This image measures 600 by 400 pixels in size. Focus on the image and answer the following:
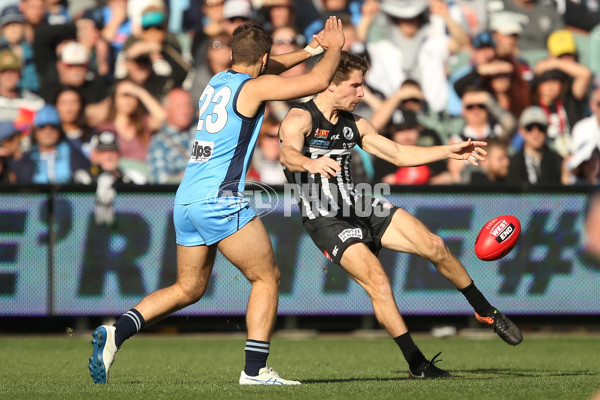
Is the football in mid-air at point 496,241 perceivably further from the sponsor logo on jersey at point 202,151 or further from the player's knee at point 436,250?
the sponsor logo on jersey at point 202,151

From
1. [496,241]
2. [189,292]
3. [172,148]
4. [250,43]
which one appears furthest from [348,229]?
[172,148]

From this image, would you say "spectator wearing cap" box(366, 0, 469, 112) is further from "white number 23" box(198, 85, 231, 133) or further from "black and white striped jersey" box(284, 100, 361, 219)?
"white number 23" box(198, 85, 231, 133)

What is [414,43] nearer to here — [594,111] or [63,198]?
[594,111]

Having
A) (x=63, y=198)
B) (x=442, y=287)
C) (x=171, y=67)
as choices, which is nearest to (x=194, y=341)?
(x=63, y=198)

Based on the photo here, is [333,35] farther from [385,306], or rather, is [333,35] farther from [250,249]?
[385,306]

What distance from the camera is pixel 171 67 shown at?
12.8 metres

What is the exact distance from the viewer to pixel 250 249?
21.0ft

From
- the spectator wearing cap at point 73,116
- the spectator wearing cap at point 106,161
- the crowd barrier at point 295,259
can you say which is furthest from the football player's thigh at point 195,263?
the spectator wearing cap at point 73,116

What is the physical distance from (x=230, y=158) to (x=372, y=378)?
211 centimetres

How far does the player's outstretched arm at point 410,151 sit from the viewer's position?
728 cm

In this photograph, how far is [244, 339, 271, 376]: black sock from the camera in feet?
21.2

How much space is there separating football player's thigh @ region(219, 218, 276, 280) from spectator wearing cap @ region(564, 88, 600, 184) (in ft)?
22.3

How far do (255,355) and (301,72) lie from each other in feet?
22.6

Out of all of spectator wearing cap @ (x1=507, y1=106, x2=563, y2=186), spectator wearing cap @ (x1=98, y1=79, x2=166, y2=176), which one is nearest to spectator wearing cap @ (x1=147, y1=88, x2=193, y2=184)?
spectator wearing cap @ (x1=98, y1=79, x2=166, y2=176)
